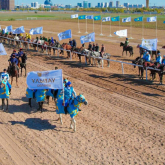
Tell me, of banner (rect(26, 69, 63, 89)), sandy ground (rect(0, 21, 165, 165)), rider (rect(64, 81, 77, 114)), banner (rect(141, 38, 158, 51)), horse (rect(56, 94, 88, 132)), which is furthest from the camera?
banner (rect(141, 38, 158, 51))

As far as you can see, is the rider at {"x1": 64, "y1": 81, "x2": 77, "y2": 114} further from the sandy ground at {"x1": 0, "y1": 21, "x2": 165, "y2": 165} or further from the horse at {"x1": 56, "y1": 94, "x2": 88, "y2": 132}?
the sandy ground at {"x1": 0, "y1": 21, "x2": 165, "y2": 165}

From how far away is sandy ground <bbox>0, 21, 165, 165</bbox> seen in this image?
858cm

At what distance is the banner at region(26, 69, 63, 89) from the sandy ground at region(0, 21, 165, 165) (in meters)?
1.55

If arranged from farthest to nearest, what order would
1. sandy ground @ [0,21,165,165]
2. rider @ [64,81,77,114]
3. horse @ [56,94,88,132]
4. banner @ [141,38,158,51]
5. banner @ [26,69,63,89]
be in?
banner @ [141,38,158,51] < banner @ [26,69,63,89] < rider @ [64,81,77,114] < horse @ [56,94,88,132] < sandy ground @ [0,21,165,165]

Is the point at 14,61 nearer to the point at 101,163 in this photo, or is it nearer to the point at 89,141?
the point at 89,141

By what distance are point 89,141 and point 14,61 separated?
8501 mm

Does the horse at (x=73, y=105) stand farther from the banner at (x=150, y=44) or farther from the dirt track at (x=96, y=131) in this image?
the banner at (x=150, y=44)

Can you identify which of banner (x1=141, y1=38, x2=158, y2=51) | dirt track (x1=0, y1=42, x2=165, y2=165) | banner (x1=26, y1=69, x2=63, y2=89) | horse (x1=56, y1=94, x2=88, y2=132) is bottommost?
dirt track (x1=0, y1=42, x2=165, y2=165)

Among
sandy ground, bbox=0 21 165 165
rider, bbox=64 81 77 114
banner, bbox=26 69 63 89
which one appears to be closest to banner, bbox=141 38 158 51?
sandy ground, bbox=0 21 165 165

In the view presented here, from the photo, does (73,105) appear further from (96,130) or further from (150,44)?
(150,44)

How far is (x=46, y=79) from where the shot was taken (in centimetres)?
1048

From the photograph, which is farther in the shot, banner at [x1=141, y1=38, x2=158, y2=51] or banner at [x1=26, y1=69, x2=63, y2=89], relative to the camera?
banner at [x1=141, y1=38, x2=158, y2=51]

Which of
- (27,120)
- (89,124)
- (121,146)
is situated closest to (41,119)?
(27,120)


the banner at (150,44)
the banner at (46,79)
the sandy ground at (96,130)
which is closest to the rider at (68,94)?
the banner at (46,79)
